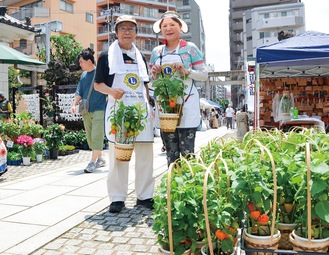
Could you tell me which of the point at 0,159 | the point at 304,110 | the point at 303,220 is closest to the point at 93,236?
the point at 303,220

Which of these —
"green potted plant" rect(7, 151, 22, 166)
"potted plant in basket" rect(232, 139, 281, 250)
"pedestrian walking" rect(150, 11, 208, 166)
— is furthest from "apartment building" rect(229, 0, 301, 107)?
"potted plant in basket" rect(232, 139, 281, 250)

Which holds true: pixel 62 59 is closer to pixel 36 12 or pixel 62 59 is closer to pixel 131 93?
pixel 36 12

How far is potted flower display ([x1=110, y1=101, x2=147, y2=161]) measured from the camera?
10.2 ft

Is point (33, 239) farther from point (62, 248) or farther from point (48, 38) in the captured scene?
point (48, 38)

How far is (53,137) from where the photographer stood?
298 inches

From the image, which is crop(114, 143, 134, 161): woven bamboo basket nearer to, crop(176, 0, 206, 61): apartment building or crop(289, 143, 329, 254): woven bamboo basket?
crop(289, 143, 329, 254): woven bamboo basket

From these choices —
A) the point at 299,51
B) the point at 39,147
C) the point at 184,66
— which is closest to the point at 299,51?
the point at 299,51

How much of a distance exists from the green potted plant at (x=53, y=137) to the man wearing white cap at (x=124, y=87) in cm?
448

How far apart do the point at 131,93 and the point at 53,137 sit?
468cm

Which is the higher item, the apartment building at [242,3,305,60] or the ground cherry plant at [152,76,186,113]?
the apartment building at [242,3,305,60]

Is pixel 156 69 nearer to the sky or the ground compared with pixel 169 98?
nearer to the sky

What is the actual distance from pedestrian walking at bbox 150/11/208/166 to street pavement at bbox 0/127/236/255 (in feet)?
2.48

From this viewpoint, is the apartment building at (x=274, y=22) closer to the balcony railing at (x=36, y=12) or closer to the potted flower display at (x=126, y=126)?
the balcony railing at (x=36, y=12)

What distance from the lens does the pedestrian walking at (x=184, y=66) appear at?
3.42 m
